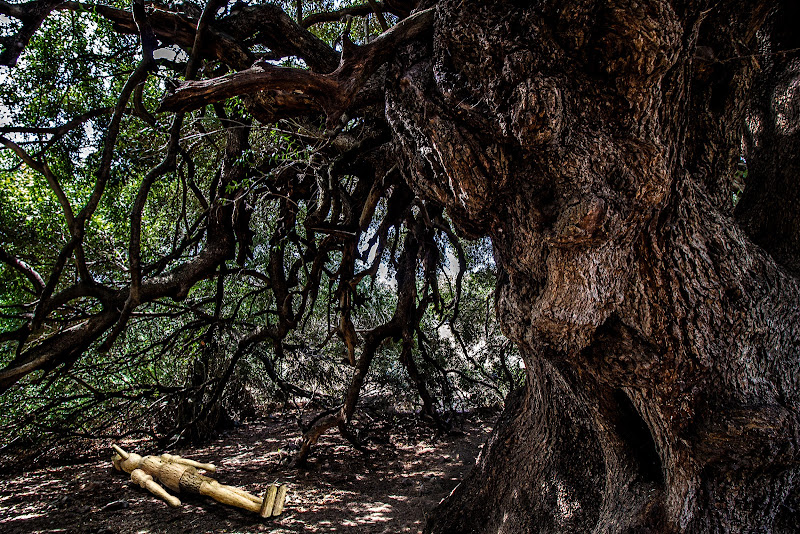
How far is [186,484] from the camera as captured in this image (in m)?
3.77

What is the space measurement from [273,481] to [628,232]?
3.79 m

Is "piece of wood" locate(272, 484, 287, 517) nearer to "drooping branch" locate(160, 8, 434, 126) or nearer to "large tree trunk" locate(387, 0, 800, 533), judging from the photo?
"large tree trunk" locate(387, 0, 800, 533)

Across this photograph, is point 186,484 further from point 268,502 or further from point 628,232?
point 628,232

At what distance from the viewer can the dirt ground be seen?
334cm

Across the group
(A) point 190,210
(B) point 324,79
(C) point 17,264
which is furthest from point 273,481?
(B) point 324,79

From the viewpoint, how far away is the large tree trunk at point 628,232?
1837 mm

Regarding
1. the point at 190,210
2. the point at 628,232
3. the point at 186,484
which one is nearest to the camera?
the point at 628,232

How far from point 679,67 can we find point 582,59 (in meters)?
0.41

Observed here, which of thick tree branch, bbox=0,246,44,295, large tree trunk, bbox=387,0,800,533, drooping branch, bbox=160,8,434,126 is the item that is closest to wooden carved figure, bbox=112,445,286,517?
thick tree branch, bbox=0,246,44,295

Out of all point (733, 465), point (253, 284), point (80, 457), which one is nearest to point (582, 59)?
point (733, 465)

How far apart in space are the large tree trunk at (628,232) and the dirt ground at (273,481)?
2.06 m

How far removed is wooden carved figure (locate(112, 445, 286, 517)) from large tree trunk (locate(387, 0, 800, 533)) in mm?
2434

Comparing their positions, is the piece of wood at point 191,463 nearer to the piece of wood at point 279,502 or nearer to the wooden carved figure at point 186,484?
the wooden carved figure at point 186,484

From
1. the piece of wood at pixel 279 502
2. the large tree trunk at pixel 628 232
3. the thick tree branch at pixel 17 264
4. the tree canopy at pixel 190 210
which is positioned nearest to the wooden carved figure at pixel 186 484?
the piece of wood at pixel 279 502
